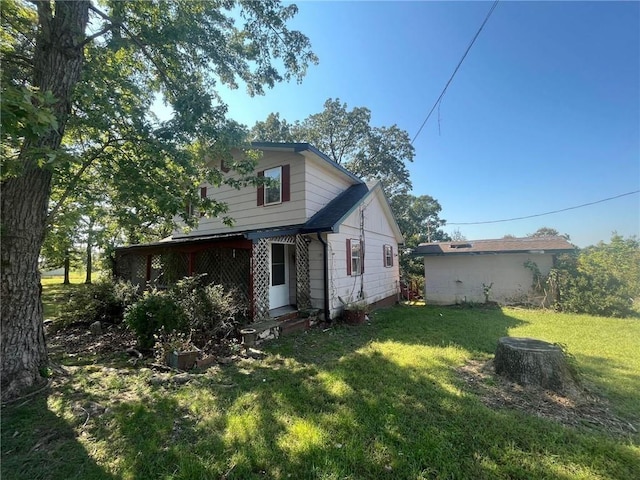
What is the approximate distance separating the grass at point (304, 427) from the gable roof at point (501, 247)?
8.20 metres

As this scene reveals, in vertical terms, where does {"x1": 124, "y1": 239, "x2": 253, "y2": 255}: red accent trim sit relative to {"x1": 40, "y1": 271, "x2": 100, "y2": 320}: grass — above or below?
above

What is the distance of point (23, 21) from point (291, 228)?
6447 millimetres

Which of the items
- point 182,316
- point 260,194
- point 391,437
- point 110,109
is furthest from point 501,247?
point 110,109

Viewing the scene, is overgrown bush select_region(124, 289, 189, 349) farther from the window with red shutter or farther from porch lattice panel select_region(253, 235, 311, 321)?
the window with red shutter

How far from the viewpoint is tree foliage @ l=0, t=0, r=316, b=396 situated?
378cm

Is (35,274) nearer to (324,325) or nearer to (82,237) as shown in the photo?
(82,237)

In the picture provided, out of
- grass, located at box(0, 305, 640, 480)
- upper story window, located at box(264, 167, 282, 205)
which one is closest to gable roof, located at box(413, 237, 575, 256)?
grass, located at box(0, 305, 640, 480)

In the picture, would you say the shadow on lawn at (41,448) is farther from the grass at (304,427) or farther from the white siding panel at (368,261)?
the white siding panel at (368,261)

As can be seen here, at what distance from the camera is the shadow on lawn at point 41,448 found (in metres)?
2.36

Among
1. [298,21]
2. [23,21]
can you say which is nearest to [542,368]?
[298,21]

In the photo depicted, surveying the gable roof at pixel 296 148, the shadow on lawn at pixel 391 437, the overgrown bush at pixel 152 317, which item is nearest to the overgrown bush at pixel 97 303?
the overgrown bush at pixel 152 317

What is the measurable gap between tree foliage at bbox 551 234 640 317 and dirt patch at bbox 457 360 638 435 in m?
9.36

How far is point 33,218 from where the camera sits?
396 centimetres

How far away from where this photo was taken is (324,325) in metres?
8.14
